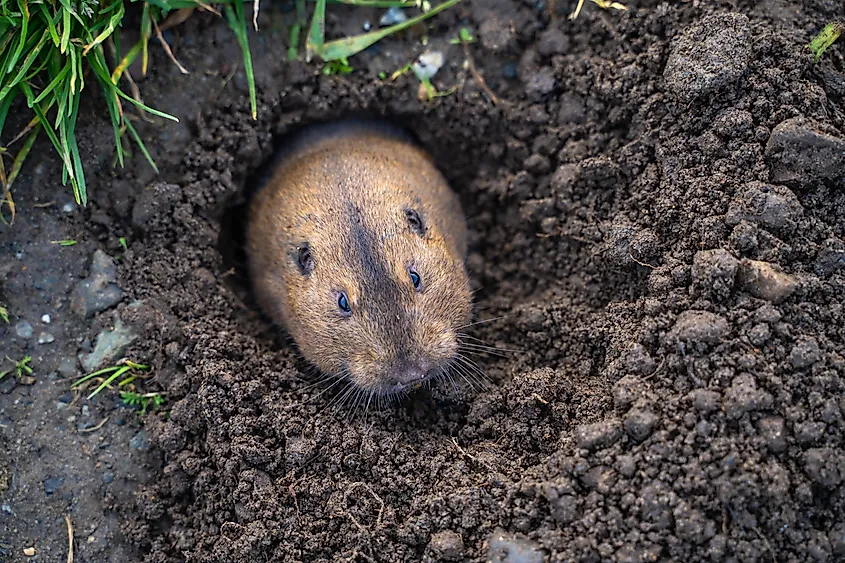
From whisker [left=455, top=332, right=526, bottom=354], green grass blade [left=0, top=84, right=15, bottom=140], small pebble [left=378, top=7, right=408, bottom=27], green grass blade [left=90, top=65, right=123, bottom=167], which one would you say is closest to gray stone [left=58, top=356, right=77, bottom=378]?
green grass blade [left=90, top=65, right=123, bottom=167]

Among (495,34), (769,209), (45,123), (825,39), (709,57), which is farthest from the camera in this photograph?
(495,34)

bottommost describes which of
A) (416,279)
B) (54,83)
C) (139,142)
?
(416,279)

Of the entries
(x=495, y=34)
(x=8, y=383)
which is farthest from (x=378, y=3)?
(x=8, y=383)

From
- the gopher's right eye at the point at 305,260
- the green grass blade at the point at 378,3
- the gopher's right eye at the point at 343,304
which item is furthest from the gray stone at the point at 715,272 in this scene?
the green grass blade at the point at 378,3

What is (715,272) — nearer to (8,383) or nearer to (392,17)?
(392,17)

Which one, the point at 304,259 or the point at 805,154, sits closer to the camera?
the point at 805,154

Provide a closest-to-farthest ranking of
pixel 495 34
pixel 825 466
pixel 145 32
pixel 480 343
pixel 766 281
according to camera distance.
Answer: pixel 825 466
pixel 766 281
pixel 145 32
pixel 480 343
pixel 495 34

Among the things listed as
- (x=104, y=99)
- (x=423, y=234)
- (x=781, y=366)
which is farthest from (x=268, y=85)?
(x=781, y=366)

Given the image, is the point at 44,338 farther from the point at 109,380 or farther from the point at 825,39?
the point at 825,39

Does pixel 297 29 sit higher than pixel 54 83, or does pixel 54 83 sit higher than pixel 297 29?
pixel 297 29
